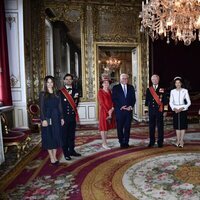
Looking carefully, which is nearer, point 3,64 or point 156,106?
point 156,106

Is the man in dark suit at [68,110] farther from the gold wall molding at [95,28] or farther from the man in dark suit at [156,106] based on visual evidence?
Result: the gold wall molding at [95,28]

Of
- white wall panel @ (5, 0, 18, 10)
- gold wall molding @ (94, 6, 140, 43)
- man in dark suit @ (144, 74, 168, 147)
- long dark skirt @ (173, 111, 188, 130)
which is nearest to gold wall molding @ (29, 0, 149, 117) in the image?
gold wall molding @ (94, 6, 140, 43)

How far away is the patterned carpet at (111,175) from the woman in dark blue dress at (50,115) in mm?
345

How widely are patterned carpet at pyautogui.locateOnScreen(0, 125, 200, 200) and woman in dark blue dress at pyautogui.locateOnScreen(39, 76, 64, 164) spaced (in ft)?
1.13

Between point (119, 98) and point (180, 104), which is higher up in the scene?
point (119, 98)

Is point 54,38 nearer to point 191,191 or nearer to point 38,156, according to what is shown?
point 38,156

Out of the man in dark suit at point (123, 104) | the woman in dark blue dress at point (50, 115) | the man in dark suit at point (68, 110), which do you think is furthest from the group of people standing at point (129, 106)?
the woman in dark blue dress at point (50, 115)

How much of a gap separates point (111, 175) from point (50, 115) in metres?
1.07

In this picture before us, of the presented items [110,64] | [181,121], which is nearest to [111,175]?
[181,121]

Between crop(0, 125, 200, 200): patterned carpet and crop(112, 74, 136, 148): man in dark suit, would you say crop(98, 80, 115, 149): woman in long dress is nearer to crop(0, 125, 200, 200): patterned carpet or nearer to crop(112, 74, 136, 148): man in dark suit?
crop(112, 74, 136, 148): man in dark suit

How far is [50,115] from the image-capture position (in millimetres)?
3148

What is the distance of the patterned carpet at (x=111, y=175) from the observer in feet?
7.86

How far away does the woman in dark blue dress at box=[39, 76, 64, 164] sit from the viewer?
3.12 metres

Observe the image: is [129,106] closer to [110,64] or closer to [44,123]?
[44,123]
